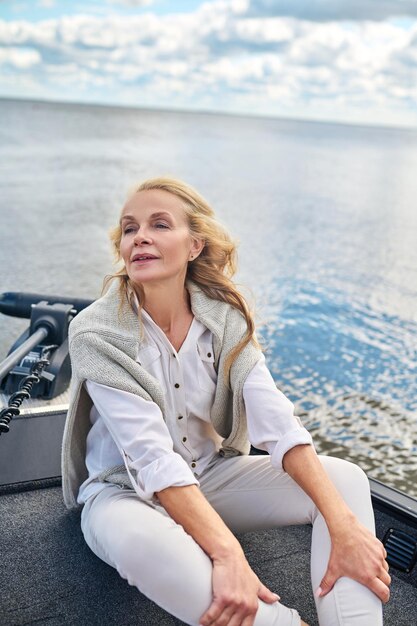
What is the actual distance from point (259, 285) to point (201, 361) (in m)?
5.92

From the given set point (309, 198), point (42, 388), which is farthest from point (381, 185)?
point (42, 388)

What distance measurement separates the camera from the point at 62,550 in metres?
1.66

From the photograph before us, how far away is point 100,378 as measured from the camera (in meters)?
1.40

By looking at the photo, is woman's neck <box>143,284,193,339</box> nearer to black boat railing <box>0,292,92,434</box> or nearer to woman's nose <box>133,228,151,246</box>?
woman's nose <box>133,228,151,246</box>

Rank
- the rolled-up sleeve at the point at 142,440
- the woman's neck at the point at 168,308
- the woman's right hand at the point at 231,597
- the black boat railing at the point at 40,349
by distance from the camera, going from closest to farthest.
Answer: the woman's right hand at the point at 231,597 → the rolled-up sleeve at the point at 142,440 → the woman's neck at the point at 168,308 → the black boat railing at the point at 40,349

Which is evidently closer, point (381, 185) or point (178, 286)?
point (178, 286)

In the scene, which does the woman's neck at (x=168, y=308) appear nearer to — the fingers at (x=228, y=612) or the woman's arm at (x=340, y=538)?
the woman's arm at (x=340, y=538)

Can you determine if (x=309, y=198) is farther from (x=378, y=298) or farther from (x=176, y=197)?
(x=176, y=197)

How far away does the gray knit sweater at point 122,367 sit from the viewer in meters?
1.43

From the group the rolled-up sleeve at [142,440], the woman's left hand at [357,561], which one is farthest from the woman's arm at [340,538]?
the rolled-up sleeve at [142,440]

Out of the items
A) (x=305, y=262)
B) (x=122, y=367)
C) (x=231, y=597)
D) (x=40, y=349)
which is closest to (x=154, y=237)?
(x=122, y=367)

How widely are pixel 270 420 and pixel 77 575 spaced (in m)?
0.58

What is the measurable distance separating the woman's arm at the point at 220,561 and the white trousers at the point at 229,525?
16 millimetres

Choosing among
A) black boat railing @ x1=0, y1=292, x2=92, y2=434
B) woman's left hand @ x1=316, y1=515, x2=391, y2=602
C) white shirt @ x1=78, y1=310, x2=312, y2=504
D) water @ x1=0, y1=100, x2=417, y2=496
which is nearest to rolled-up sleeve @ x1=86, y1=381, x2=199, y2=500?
white shirt @ x1=78, y1=310, x2=312, y2=504
